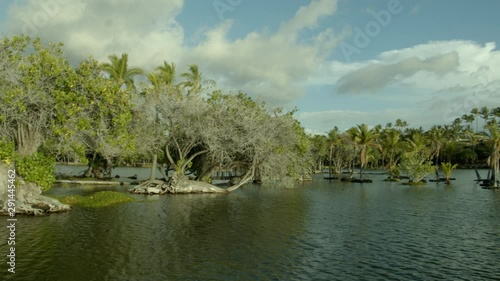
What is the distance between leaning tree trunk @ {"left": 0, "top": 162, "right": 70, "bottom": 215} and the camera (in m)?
26.5

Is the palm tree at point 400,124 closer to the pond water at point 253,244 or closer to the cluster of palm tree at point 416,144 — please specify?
the cluster of palm tree at point 416,144

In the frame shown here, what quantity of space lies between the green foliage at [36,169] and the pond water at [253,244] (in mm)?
2934

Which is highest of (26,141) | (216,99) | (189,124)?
(216,99)

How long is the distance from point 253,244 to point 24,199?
18125 millimetres

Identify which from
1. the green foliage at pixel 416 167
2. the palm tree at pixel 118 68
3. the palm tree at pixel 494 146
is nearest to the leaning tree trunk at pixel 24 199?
the palm tree at pixel 118 68

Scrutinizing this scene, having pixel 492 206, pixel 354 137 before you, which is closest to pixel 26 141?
pixel 492 206

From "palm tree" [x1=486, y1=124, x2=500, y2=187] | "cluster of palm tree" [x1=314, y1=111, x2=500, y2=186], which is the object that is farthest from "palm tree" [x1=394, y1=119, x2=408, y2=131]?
"palm tree" [x1=486, y1=124, x2=500, y2=187]

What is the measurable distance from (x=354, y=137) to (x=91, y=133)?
230 feet

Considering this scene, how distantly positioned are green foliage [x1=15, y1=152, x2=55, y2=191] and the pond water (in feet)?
9.63

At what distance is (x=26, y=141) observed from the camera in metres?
29.1

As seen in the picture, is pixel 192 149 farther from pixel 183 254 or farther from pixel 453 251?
pixel 453 251

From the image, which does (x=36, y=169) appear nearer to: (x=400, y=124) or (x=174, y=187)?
(x=174, y=187)

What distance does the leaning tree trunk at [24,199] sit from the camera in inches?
1044

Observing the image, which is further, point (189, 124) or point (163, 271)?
point (189, 124)
